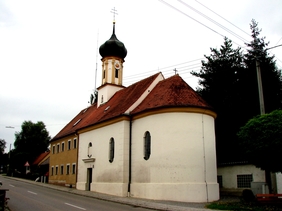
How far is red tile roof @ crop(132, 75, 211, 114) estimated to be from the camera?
20.7 m

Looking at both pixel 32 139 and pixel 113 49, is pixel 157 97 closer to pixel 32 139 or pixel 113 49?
pixel 113 49

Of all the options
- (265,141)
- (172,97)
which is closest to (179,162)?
(172,97)

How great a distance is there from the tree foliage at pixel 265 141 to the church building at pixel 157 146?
431 centimetres

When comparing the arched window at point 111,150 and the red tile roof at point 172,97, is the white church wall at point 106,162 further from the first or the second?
the red tile roof at point 172,97

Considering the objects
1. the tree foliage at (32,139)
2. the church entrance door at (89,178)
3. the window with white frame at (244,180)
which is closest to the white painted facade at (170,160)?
the window with white frame at (244,180)

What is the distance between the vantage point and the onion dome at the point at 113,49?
1231 inches

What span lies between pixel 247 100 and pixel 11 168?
46417 mm

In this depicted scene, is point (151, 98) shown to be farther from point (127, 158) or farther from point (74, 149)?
point (74, 149)

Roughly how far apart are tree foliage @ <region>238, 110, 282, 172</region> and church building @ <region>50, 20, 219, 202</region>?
4313mm

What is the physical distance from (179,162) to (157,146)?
70.6 inches

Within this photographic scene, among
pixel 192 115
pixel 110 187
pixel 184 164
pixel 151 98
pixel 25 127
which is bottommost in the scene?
pixel 110 187

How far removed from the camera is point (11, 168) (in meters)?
57.3

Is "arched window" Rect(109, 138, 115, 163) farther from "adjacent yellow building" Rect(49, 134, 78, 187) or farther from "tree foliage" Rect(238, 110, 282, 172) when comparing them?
"tree foliage" Rect(238, 110, 282, 172)

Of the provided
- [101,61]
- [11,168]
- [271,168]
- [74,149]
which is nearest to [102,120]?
[74,149]
